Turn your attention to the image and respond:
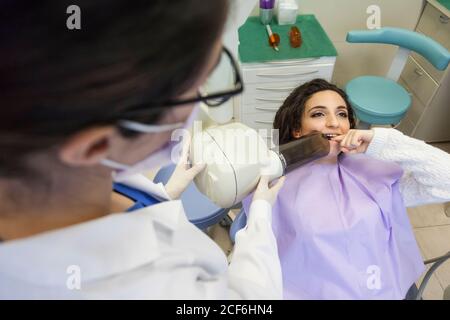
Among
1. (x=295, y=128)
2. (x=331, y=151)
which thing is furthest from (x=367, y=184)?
(x=295, y=128)

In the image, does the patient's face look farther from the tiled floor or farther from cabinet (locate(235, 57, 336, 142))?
the tiled floor

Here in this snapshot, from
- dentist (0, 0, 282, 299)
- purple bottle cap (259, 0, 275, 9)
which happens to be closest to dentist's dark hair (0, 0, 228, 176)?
dentist (0, 0, 282, 299)

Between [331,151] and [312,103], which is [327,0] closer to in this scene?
[312,103]

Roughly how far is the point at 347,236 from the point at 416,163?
0.32 metres

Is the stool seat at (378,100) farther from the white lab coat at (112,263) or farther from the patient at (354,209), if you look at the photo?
the white lab coat at (112,263)

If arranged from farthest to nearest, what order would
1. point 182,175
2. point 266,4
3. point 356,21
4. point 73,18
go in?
point 356,21
point 266,4
point 182,175
point 73,18

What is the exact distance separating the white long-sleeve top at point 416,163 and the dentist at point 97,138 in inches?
29.1

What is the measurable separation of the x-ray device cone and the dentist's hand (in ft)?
1.14

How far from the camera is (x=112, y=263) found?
481 mm

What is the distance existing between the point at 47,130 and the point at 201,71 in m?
0.18

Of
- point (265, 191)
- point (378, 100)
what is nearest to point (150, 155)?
point (265, 191)

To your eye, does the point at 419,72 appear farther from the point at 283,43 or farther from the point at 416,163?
the point at 416,163

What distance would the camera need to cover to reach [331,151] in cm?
121

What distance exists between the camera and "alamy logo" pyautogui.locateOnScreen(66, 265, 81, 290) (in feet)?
1.51
